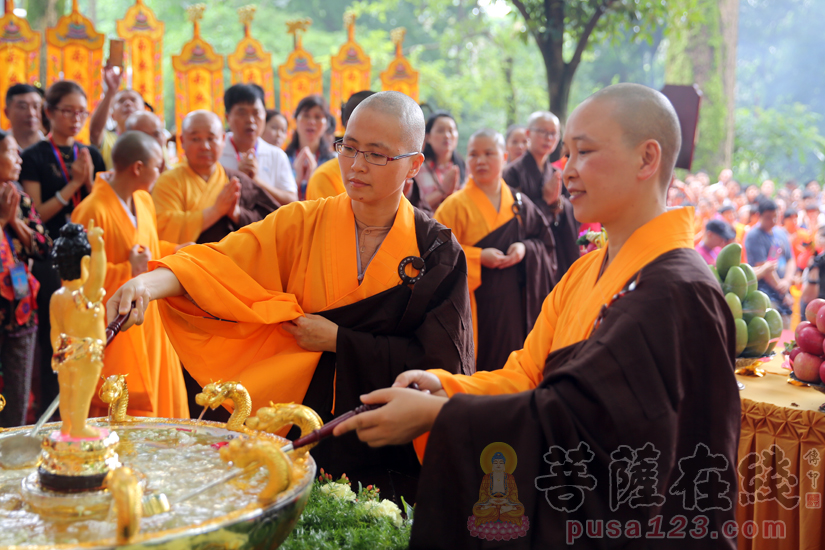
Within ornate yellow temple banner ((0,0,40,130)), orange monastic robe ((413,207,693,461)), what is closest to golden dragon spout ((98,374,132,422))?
orange monastic robe ((413,207,693,461))

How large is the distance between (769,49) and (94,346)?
114 ft

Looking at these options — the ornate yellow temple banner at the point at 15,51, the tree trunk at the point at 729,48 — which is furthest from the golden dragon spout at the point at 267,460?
the tree trunk at the point at 729,48

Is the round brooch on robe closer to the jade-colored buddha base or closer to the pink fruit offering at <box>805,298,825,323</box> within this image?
the jade-colored buddha base

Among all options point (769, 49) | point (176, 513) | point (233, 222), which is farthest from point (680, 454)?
Result: point (769, 49)

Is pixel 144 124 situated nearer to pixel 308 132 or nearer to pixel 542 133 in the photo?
pixel 308 132

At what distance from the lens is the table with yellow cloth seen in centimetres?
239

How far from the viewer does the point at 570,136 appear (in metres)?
1.73

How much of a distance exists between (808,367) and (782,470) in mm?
396

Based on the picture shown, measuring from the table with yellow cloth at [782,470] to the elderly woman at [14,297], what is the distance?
3.37 meters

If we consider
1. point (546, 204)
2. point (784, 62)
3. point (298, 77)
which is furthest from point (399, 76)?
point (784, 62)

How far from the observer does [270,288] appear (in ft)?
7.70

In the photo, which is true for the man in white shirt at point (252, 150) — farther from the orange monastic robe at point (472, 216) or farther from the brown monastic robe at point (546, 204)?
the brown monastic robe at point (546, 204)

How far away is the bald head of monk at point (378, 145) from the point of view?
7.31ft

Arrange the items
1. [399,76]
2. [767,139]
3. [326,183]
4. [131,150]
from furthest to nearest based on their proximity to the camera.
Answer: [767,139] < [399,76] < [326,183] < [131,150]
